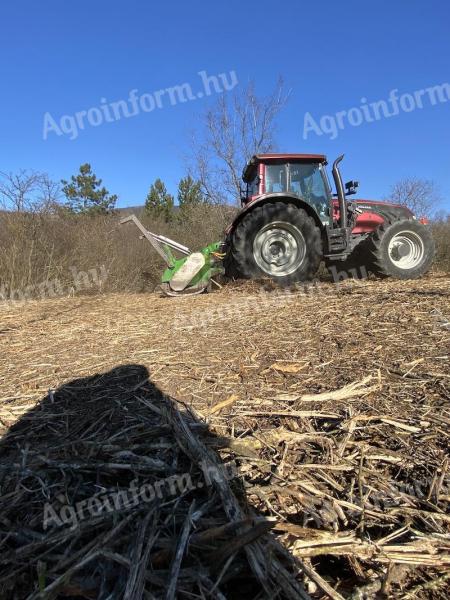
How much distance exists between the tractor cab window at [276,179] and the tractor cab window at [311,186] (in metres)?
0.19

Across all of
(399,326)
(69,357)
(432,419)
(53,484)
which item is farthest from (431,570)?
(69,357)

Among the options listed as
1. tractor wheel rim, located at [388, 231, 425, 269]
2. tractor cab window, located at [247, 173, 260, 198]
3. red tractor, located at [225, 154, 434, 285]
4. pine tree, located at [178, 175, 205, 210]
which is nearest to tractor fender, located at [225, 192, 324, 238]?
red tractor, located at [225, 154, 434, 285]

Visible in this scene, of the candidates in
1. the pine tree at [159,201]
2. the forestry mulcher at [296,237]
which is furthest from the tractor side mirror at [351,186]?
the pine tree at [159,201]

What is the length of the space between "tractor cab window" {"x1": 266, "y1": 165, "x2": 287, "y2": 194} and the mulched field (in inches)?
178

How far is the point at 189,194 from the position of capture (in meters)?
24.2

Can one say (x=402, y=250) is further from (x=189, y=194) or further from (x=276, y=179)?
(x=189, y=194)

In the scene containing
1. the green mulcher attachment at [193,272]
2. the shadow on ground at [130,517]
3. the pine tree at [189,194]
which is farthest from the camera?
the pine tree at [189,194]

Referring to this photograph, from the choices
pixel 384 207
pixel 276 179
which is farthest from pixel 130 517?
pixel 384 207

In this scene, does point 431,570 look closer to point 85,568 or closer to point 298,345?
point 85,568

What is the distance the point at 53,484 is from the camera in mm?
1375

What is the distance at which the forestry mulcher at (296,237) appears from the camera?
623 centimetres

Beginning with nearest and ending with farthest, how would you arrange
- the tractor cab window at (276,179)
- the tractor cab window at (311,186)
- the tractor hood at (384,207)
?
1. the tractor cab window at (276,179)
2. the tractor cab window at (311,186)
3. the tractor hood at (384,207)

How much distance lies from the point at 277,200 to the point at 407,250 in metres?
2.69

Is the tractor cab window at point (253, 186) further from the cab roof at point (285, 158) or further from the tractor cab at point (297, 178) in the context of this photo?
the cab roof at point (285, 158)
